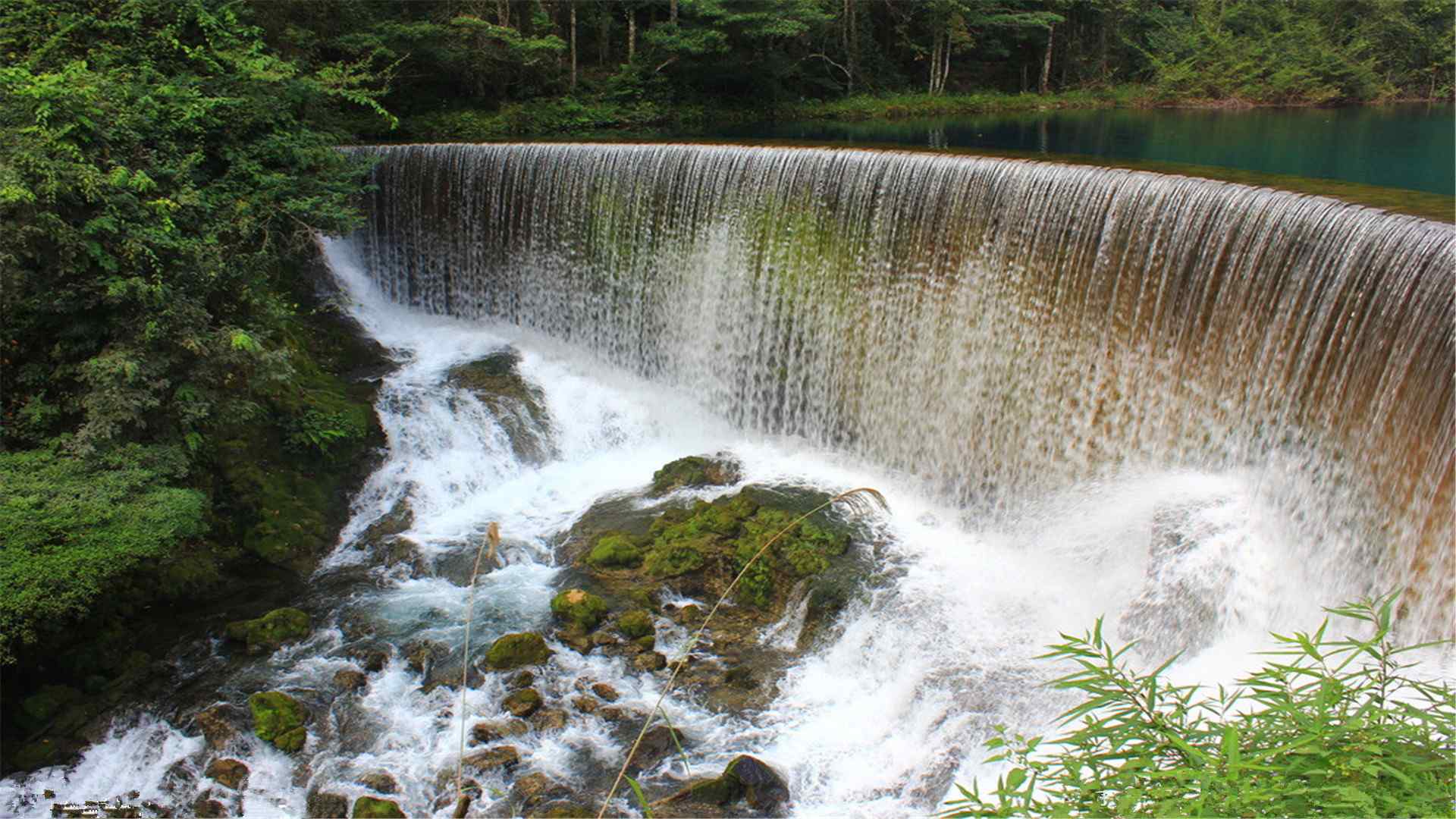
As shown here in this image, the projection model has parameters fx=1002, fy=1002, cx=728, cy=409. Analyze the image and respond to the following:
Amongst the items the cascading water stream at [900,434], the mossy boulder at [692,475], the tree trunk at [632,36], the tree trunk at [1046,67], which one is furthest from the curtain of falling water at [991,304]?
the tree trunk at [1046,67]

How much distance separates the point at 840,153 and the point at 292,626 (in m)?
6.54

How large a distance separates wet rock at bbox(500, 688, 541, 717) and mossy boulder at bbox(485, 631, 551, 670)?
0.36 meters

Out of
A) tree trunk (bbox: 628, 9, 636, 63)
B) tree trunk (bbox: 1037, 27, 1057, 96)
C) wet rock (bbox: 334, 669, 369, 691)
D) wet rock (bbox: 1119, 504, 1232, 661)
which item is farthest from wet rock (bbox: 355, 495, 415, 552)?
tree trunk (bbox: 1037, 27, 1057, 96)

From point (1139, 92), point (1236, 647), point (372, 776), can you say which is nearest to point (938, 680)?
point (1236, 647)

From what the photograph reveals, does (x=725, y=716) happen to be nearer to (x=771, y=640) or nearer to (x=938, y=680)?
(x=771, y=640)

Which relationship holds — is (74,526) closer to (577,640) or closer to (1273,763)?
(577,640)

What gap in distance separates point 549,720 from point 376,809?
1.20m

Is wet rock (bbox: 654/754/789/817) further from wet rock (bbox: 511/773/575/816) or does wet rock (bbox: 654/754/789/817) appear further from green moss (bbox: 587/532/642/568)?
green moss (bbox: 587/532/642/568)

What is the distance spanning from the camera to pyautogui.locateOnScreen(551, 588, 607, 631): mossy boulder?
752 cm

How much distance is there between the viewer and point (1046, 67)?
26828 millimetres

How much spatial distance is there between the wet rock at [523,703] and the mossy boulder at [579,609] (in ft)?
2.68

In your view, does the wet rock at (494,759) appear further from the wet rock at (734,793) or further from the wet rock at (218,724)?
the wet rock at (218,724)

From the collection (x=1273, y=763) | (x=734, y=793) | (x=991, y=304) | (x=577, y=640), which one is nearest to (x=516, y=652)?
(x=577, y=640)

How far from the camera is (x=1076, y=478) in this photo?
8.14m
